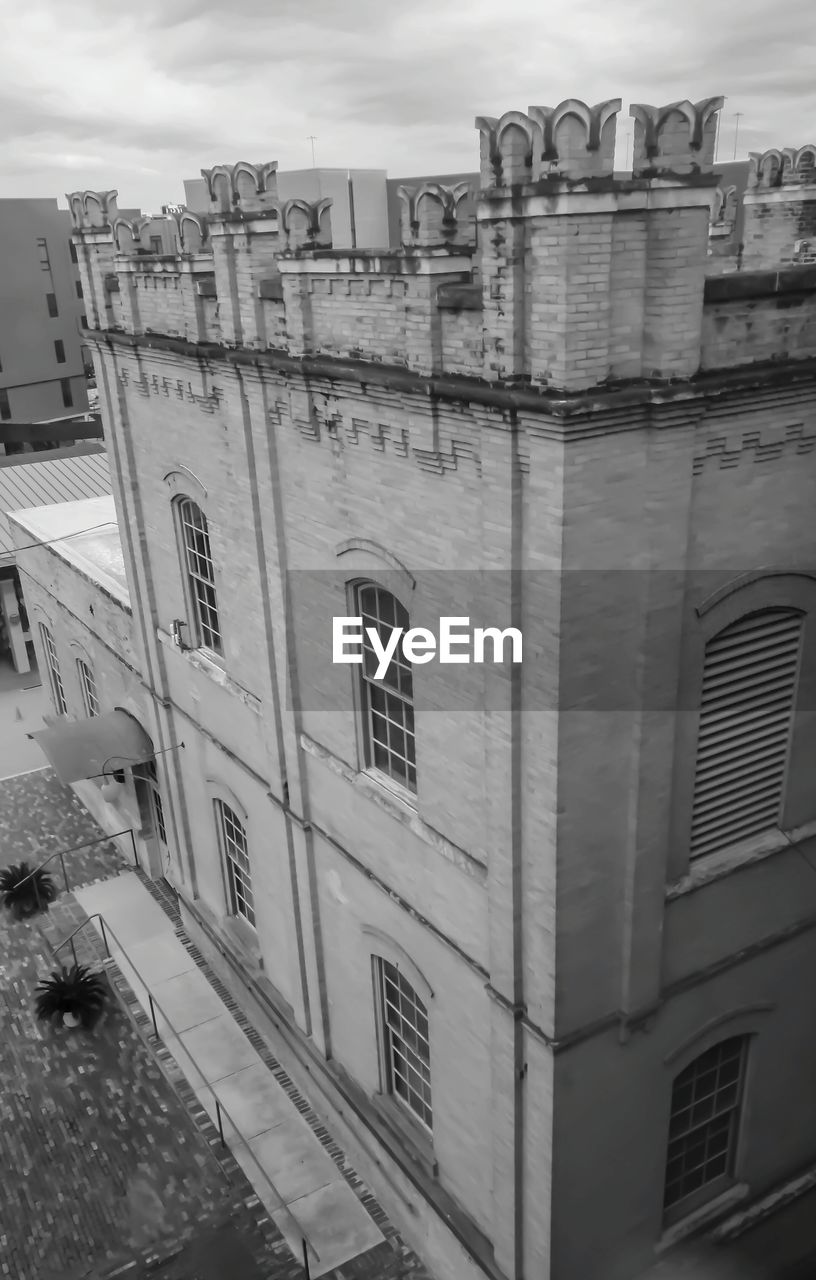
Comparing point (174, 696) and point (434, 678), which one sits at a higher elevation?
point (434, 678)

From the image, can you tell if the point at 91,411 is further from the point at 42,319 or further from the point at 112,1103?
the point at 112,1103

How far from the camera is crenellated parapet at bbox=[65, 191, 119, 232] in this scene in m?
14.2

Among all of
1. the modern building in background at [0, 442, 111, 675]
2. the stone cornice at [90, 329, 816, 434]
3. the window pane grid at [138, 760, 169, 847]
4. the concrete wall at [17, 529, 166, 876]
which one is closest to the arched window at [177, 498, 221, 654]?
the concrete wall at [17, 529, 166, 876]

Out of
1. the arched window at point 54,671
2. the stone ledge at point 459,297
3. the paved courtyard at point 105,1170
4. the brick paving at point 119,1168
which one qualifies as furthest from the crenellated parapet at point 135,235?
the arched window at point 54,671

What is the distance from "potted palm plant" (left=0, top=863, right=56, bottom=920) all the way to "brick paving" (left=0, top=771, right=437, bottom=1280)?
4.81ft

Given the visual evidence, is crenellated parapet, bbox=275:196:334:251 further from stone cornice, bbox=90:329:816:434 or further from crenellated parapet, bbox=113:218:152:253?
crenellated parapet, bbox=113:218:152:253

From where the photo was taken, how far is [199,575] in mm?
14633

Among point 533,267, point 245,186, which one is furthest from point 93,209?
point 533,267

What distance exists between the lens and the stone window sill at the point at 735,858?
367 inches

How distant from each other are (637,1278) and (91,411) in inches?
1945

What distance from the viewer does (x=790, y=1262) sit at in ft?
38.0

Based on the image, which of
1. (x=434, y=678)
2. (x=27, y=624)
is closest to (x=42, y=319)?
(x=27, y=624)

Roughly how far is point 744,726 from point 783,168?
6.61 metres
